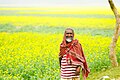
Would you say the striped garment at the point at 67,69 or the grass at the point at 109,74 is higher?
the striped garment at the point at 67,69

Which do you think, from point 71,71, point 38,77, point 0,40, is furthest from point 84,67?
point 0,40

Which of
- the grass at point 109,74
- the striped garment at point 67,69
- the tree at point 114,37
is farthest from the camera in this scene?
the tree at point 114,37

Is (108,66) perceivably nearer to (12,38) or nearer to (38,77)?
(38,77)

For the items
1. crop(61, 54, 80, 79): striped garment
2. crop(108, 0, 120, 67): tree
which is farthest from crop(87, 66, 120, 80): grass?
crop(61, 54, 80, 79): striped garment

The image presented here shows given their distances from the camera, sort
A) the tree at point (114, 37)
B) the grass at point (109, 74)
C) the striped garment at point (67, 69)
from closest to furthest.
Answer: the striped garment at point (67, 69) → the grass at point (109, 74) → the tree at point (114, 37)

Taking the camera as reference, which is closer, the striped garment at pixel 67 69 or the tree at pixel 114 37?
the striped garment at pixel 67 69

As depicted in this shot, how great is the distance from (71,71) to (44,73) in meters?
4.43

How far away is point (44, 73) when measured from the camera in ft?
41.6

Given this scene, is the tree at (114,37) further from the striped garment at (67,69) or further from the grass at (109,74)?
the striped garment at (67,69)

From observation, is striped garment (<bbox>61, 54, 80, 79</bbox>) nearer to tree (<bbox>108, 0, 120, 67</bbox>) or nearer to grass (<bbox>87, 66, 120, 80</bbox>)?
grass (<bbox>87, 66, 120, 80</bbox>)

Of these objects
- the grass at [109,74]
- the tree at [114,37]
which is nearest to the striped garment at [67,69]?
the grass at [109,74]

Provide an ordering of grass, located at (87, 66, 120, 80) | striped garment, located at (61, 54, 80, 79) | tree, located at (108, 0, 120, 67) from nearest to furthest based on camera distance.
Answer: striped garment, located at (61, 54, 80, 79) < grass, located at (87, 66, 120, 80) < tree, located at (108, 0, 120, 67)

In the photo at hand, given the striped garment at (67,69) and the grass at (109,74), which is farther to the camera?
the grass at (109,74)

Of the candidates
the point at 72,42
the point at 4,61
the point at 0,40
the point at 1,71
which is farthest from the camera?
the point at 0,40
